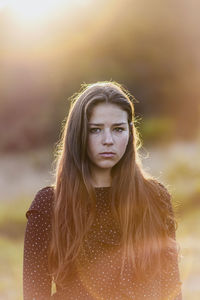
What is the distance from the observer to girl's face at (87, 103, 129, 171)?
2170 millimetres

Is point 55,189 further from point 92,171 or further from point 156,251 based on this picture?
point 156,251

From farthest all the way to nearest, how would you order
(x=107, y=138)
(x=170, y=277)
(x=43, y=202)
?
(x=170, y=277) → (x=43, y=202) → (x=107, y=138)

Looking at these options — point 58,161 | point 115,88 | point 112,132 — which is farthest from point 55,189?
point 115,88

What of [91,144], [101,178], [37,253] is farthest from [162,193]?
[37,253]

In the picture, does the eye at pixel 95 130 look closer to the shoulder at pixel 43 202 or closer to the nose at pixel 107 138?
the nose at pixel 107 138

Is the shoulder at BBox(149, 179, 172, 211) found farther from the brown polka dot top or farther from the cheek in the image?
Answer: the cheek

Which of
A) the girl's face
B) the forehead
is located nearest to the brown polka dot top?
the girl's face

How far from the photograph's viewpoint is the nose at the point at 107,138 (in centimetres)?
214

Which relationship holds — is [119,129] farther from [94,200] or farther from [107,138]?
[94,200]

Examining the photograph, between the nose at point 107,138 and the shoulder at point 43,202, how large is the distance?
0.33m

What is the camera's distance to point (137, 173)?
2391 mm

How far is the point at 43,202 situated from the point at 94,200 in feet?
0.67

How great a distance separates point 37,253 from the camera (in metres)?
2.21

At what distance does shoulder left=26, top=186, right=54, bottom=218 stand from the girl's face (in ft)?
0.75
